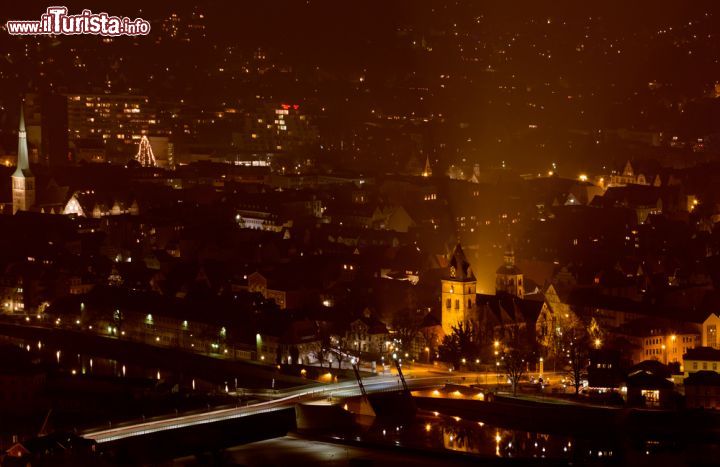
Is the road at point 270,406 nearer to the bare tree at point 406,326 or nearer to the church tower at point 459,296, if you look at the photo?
the bare tree at point 406,326

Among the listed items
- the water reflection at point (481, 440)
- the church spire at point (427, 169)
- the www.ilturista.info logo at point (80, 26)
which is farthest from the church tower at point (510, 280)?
the church spire at point (427, 169)

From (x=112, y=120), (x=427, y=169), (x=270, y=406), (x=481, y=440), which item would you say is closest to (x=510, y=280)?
(x=481, y=440)

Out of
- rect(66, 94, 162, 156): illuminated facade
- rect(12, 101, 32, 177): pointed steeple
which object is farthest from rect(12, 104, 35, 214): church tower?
rect(66, 94, 162, 156): illuminated facade

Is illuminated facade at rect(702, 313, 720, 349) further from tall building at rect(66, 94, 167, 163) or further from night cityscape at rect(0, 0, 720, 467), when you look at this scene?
tall building at rect(66, 94, 167, 163)

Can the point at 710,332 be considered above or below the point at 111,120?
below

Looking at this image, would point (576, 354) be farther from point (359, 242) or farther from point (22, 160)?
point (22, 160)

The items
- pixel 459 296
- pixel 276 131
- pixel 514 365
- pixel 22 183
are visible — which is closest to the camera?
pixel 514 365
